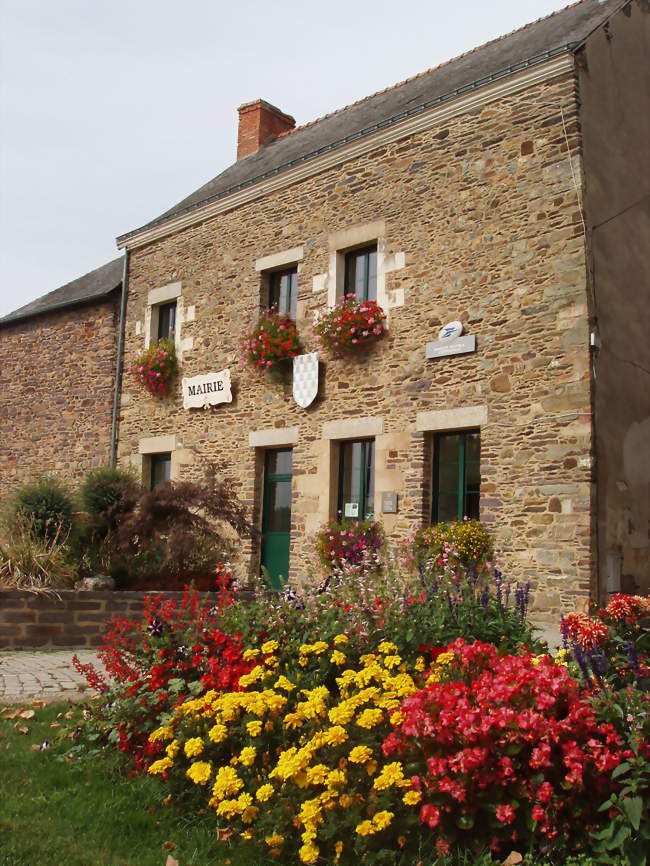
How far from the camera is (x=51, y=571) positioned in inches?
327

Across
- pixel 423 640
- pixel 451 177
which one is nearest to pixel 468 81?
pixel 451 177

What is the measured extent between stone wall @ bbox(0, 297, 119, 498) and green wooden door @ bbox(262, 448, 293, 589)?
4.05m

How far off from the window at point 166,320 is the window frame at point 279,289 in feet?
8.19

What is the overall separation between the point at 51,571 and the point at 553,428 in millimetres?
5465

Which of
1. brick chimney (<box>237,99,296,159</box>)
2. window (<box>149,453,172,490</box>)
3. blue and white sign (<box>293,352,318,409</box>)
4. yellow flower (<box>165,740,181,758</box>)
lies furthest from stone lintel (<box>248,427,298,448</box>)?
yellow flower (<box>165,740,181,758</box>)

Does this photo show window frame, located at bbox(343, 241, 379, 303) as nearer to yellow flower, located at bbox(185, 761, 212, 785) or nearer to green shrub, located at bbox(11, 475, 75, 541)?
green shrub, located at bbox(11, 475, 75, 541)

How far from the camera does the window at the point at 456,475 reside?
33.1 feet

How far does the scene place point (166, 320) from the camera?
49.4ft

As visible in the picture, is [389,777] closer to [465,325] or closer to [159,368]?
[465,325]

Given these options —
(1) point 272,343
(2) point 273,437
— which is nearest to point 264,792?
(2) point 273,437

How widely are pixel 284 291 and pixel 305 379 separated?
184cm

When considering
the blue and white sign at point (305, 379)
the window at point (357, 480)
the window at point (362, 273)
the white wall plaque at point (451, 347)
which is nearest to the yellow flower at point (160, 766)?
the white wall plaque at point (451, 347)

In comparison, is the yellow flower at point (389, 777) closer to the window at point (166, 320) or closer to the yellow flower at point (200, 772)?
the yellow flower at point (200, 772)

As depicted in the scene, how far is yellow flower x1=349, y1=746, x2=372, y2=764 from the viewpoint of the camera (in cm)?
311
